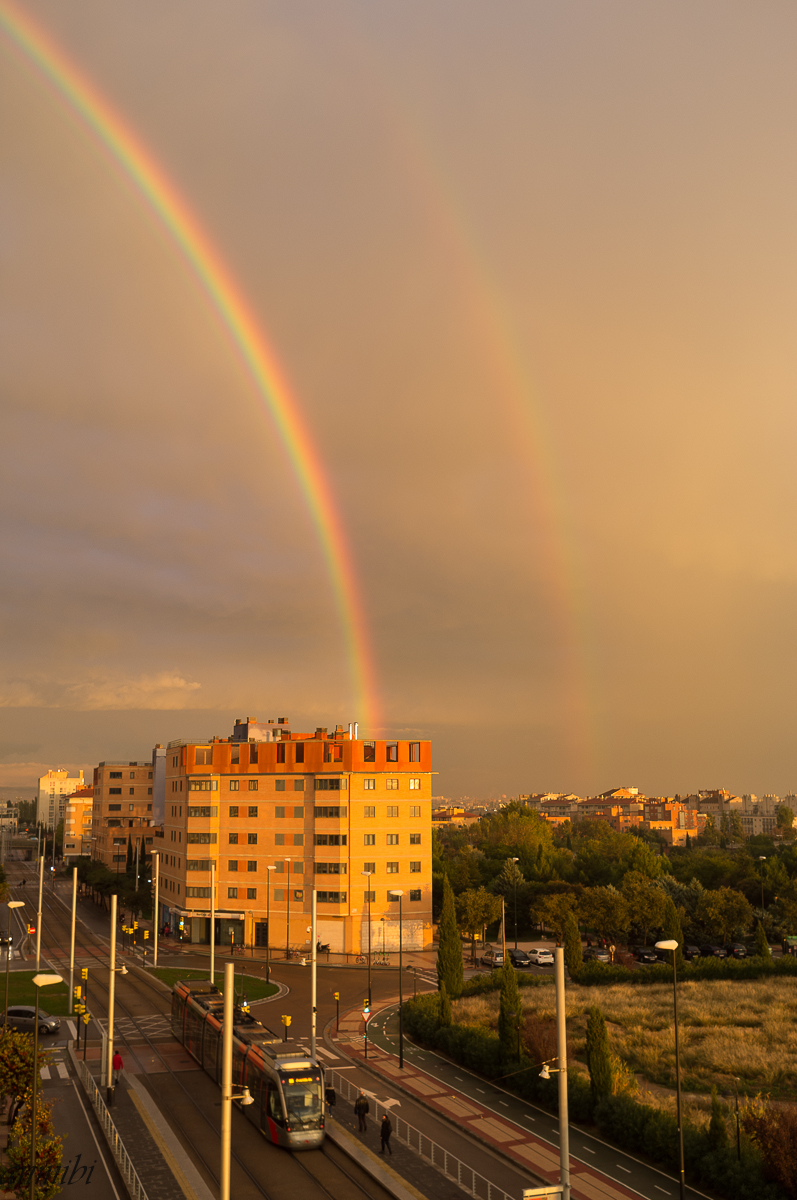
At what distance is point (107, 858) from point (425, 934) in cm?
8043

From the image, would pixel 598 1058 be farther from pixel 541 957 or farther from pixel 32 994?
→ pixel 541 957

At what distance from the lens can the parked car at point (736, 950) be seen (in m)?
90.5

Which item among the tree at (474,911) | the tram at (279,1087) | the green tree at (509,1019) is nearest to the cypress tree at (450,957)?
the green tree at (509,1019)

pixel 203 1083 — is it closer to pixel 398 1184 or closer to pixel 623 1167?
pixel 398 1184

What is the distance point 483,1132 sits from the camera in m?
36.8

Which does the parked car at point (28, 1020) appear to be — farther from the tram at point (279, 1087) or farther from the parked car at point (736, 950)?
the parked car at point (736, 950)

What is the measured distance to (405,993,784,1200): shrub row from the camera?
101 ft

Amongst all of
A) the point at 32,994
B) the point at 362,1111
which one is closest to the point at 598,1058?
the point at 362,1111

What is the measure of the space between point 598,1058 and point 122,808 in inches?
5198

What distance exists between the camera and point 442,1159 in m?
33.2

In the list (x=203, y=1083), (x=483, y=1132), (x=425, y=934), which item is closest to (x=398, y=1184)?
(x=483, y=1132)

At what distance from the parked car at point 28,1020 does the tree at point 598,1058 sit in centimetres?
3281

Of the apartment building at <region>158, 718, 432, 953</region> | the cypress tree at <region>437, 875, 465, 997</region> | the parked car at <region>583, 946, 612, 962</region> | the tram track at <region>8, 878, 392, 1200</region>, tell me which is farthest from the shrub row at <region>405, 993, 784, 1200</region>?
the apartment building at <region>158, 718, 432, 953</region>

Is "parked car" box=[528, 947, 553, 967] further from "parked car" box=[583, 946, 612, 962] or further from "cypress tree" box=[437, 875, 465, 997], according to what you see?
"cypress tree" box=[437, 875, 465, 997]
